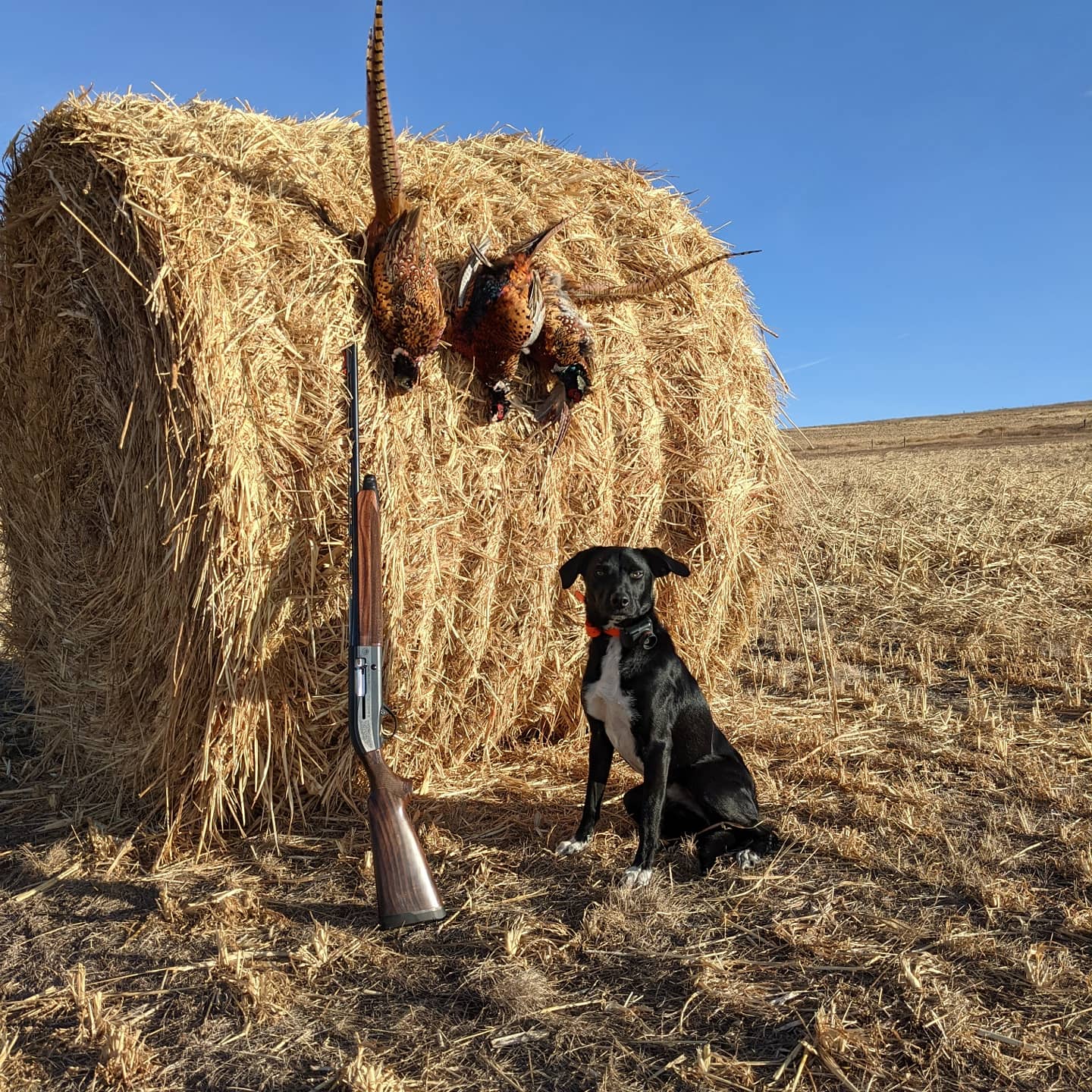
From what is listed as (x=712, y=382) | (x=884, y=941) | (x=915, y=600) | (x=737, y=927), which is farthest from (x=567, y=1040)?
(x=915, y=600)

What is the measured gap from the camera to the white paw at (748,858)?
358cm

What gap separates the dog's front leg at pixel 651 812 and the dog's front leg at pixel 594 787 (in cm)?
22

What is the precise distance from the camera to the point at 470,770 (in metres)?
4.55

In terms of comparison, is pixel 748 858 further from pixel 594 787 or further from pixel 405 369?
pixel 405 369

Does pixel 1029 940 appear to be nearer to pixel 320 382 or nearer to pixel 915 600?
pixel 320 382

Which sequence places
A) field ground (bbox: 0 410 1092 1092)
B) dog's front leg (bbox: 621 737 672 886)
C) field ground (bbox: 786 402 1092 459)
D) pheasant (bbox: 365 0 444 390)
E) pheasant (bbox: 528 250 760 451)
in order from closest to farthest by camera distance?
field ground (bbox: 0 410 1092 1092), dog's front leg (bbox: 621 737 672 886), pheasant (bbox: 365 0 444 390), pheasant (bbox: 528 250 760 451), field ground (bbox: 786 402 1092 459)

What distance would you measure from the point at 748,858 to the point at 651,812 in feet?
1.40

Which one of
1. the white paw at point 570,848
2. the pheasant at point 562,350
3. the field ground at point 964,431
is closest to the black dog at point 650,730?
the white paw at point 570,848

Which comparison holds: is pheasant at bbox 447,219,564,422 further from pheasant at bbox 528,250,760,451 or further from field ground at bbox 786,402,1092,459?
field ground at bbox 786,402,1092,459

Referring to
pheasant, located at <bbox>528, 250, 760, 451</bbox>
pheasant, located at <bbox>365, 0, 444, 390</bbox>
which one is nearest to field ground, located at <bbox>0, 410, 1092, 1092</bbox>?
pheasant, located at <bbox>528, 250, 760, 451</bbox>

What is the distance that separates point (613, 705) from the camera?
3758 mm

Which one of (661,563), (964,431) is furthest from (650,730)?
(964,431)

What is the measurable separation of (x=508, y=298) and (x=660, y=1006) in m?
2.88

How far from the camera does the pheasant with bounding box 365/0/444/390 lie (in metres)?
3.86
